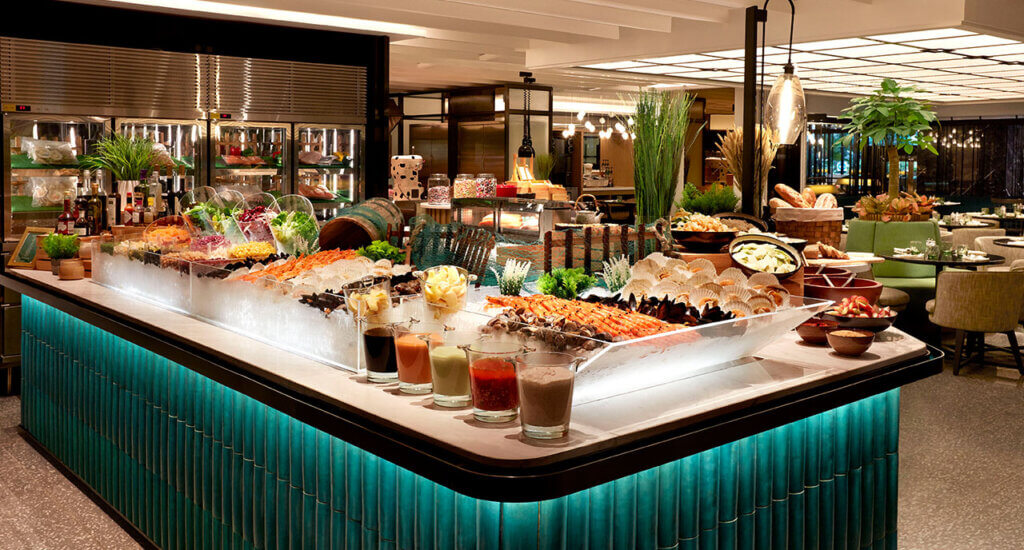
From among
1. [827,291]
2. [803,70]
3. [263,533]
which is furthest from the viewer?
[803,70]

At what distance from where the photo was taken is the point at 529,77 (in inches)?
565

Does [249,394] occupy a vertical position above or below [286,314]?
below

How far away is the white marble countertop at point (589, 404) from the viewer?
192 cm

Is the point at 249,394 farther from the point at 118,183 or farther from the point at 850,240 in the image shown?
the point at 850,240

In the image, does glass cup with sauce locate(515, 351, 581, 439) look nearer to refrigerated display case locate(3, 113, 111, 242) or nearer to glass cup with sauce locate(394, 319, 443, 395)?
glass cup with sauce locate(394, 319, 443, 395)

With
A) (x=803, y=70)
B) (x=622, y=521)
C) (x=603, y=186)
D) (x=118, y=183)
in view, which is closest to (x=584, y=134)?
(x=603, y=186)

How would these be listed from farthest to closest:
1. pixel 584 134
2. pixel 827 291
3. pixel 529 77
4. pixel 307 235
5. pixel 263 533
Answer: pixel 584 134 → pixel 529 77 → pixel 307 235 → pixel 827 291 → pixel 263 533

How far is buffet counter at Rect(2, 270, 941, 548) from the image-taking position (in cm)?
193

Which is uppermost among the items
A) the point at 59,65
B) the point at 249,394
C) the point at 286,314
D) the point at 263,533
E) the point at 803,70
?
the point at 803,70

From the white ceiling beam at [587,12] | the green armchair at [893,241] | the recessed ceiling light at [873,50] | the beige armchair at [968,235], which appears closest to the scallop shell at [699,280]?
the white ceiling beam at [587,12]

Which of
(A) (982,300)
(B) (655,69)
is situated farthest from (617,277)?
(B) (655,69)

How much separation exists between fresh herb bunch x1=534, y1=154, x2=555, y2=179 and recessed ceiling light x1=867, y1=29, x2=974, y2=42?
6.96m

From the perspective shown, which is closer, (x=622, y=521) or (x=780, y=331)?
(x=622, y=521)

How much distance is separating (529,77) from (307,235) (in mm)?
10498
